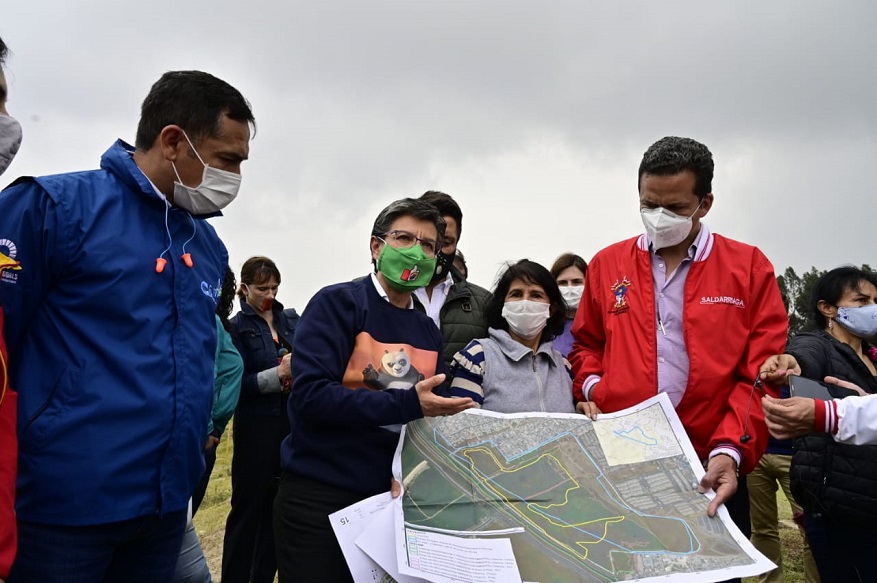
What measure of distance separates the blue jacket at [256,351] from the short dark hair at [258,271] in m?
0.20

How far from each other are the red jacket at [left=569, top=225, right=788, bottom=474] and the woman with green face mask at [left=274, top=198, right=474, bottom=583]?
2.87 feet

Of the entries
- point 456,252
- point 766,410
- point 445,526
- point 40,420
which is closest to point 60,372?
point 40,420

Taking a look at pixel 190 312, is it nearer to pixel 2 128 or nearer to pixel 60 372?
pixel 60 372

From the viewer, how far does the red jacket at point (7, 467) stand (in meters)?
1.54

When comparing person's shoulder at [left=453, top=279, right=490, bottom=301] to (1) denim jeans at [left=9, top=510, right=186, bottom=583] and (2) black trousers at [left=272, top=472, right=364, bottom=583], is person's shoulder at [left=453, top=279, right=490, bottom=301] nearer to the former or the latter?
(2) black trousers at [left=272, top=472, right=364, bottom=583]

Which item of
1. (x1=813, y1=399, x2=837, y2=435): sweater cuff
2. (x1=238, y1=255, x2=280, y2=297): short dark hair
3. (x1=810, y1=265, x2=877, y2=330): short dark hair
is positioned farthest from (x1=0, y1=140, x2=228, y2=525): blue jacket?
(x1=810, y1=265, x2=877, y2=330): short dark hair

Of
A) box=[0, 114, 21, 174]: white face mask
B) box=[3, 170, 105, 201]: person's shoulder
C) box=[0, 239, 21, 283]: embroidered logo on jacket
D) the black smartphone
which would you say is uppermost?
box=[0, 114, 21, 174]: white face mask

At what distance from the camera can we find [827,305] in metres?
4.15

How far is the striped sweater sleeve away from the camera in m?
3.01

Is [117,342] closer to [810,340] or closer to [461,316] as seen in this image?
[461,316]

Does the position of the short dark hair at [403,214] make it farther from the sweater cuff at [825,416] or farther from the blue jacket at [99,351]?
the sweater cuff at [825,416]

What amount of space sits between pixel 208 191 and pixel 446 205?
216 cm

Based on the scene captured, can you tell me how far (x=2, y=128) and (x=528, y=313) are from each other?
7.93 ft

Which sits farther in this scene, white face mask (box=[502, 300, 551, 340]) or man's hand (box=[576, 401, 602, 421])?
white face mask (box=[502, 300, 551, 340])
